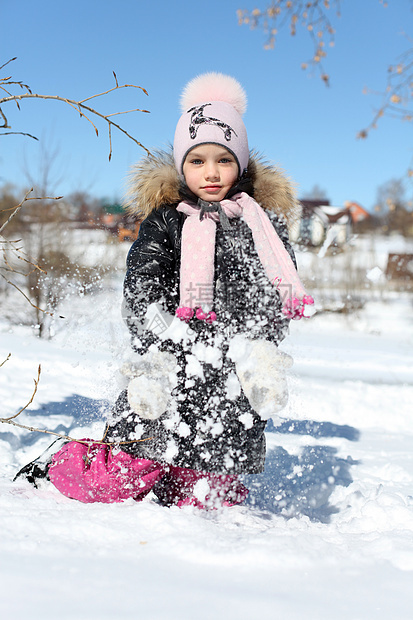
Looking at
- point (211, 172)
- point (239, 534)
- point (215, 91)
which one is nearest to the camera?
point (239, 534)

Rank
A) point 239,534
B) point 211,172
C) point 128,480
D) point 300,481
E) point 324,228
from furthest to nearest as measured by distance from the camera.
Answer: point 324,228 → point 300,481 → point 211,172 → point 128,480 → point 239,534

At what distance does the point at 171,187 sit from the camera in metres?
2.08

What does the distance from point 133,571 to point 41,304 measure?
271 inches

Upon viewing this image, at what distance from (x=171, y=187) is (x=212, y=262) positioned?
0.43m

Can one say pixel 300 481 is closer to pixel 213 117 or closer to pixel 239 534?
pixel 239 534

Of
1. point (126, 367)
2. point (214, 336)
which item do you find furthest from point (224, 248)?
point (126, 367)

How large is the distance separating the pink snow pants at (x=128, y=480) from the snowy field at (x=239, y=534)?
0.19 feet

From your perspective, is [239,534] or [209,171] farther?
[209,171]

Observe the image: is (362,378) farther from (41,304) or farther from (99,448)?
(41,304)

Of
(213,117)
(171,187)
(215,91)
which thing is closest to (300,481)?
(171,187)

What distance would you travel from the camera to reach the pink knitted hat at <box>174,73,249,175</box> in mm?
2041

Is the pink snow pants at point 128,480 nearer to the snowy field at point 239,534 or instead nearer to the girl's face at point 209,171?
the snowy field at point 239,534

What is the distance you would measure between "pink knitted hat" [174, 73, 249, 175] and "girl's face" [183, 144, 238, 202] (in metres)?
0.03

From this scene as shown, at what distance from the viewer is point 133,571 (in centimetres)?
114
